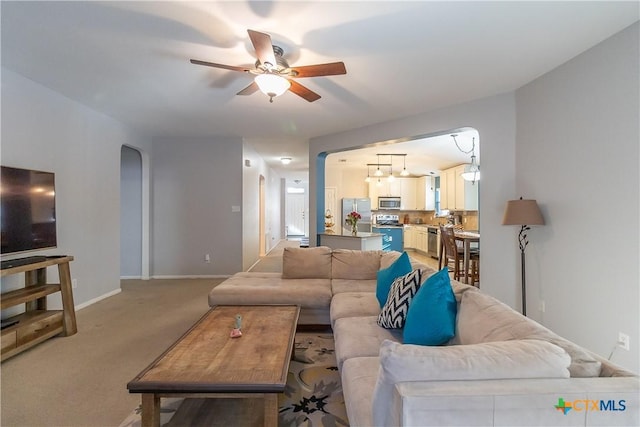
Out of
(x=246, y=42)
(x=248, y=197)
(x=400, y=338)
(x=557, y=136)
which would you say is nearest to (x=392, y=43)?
(x=246, y=42)

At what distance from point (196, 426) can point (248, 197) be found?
16.0 ft

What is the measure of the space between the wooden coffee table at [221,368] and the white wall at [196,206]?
3720 mm

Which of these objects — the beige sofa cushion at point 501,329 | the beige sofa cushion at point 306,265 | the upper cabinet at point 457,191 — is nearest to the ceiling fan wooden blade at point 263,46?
the beige sofa cushion at point 501,329

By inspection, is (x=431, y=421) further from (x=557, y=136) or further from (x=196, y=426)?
(x=557, y=136)

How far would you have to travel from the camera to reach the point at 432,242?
8.13 metres

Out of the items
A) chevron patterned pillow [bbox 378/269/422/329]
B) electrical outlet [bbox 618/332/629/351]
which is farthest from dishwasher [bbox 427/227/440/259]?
chevron patterned pillow [bbox 378/269/422/329]

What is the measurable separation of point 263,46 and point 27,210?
2733mm

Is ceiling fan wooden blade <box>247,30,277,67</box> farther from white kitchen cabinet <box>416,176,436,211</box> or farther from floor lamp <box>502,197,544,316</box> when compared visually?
white kitchen cabinet <box>416,176,436,211</box>

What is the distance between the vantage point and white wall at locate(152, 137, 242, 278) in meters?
5.75

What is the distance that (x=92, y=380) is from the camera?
2283 mm

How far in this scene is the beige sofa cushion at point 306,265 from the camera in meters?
3.63

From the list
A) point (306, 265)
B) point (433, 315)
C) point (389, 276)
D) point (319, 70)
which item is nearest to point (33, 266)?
point (306, 265)

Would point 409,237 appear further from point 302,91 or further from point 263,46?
point 263,46

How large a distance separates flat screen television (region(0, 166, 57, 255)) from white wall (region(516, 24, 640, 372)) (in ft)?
16.1
